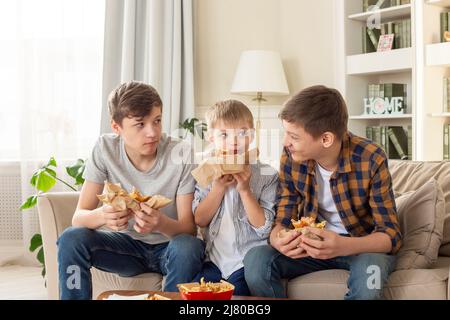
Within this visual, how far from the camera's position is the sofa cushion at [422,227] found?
Result: 85.7 inches

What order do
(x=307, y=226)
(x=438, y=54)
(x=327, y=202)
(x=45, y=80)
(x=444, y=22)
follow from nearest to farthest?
(x=307, y=226)
(x=327, y=202)
(x=438, y=54)
(x=444, y=22)
(x=45, y=80)

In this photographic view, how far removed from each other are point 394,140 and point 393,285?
7.55 ft

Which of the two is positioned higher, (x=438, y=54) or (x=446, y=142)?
(x=438, y=54)

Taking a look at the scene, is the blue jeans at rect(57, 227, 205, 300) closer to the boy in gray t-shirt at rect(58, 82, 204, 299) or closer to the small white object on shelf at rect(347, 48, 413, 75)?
the boy in gray t-shirt at rect(58, 82, 204, 299)

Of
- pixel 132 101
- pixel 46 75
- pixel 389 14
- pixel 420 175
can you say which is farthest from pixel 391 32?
pixel 132 101

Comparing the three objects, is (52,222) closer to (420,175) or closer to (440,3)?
(420,175)

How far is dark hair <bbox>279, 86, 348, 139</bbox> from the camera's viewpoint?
2.17 metres

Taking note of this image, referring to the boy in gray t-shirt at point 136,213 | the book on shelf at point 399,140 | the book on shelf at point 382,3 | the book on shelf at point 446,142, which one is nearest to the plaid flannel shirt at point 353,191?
the boy in gray t-shirt at point 136,213

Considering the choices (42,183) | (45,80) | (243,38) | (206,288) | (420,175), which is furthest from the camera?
(243,38)

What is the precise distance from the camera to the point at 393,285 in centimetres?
210

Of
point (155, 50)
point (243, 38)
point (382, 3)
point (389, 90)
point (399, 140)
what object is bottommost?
→ point (399, 140)

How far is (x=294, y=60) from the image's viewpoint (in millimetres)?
4707

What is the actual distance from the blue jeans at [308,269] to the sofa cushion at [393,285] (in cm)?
3

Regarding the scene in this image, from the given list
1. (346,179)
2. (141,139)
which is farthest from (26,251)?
(346,179)
